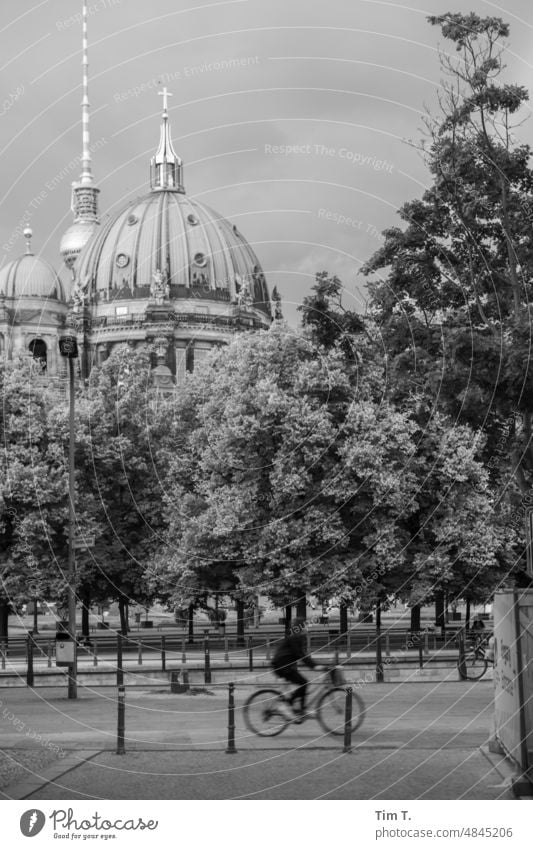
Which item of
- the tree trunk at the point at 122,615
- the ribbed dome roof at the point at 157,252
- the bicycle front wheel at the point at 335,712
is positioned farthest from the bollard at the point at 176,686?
the ribbed dome roof at the point at 157,252

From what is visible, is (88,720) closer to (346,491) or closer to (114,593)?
(346,491)

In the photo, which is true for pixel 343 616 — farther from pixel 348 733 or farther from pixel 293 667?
pixel 348 733

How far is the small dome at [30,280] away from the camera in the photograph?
15425 centimetres

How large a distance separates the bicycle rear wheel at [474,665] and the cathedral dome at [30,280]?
121 meters

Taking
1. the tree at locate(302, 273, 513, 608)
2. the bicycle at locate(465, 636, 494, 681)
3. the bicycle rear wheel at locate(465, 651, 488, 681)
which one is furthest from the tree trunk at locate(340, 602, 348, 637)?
the bicycle rear wheel at locate(465, 651, 488, 681)

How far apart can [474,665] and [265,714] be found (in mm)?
15072

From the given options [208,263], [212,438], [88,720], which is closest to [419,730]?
[88,720]

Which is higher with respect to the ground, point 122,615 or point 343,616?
point 343,616

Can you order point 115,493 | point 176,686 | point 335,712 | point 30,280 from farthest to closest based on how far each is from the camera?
1. point 30,280
2. point 115,493
3. point 176,686
4. point 335,712

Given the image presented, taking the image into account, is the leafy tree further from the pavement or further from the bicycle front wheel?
the bicycle front wheel

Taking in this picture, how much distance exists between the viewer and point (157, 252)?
469ft

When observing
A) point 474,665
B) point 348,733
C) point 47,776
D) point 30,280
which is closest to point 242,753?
point 348,733

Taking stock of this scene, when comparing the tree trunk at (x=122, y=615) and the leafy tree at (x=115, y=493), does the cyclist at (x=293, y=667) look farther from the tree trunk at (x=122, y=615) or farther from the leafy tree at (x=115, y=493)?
the tree trunk at (x=122, y=615)

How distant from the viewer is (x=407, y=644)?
1700 inches
